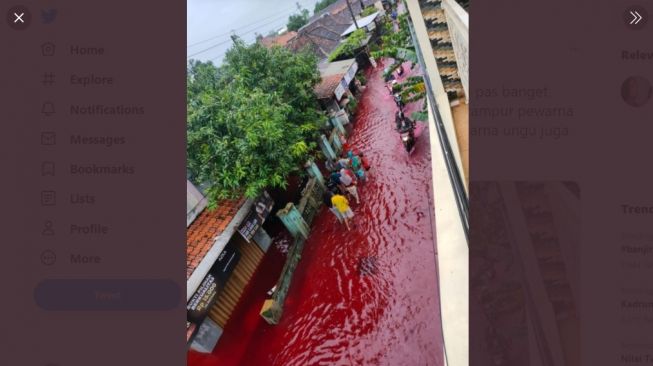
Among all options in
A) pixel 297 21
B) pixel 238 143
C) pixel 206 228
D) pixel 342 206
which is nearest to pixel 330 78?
pixel 342 206

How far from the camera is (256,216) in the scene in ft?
27.9

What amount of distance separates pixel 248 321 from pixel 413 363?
12.1ft

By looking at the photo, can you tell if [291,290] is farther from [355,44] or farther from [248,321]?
[355,44]
